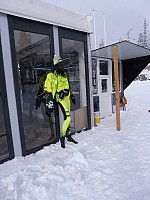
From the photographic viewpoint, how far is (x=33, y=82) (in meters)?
3.74

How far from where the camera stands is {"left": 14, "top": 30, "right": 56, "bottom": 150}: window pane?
343 centimetres

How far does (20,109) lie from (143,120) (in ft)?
12.7

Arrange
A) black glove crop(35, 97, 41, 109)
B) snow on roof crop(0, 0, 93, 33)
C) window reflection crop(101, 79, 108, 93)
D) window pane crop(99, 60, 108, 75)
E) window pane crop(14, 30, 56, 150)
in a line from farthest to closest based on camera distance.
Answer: window reflection crop(101, 79, 108, 93)
window pane crop(99, 60, 108, 75)
black glove crop(35, 97, 41, 109)
window pane crop(14, 30, 56, 150)
snow on roof crop(0, 0, 93, 33)

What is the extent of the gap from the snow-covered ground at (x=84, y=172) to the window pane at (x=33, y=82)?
397 millimetres

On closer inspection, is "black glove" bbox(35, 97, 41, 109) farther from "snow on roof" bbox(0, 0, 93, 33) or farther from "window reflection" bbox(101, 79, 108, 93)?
"window reflection" bbox(101, 79, 108, 93)

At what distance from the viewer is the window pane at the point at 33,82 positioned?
343 centimetres

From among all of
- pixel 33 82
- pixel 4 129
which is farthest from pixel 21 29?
pixel 4 129

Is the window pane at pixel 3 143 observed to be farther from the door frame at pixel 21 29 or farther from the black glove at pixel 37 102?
the black glove at pixel 37 102

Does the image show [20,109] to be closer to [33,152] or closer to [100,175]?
[33,152]

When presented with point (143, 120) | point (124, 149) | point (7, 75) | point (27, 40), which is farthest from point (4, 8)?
point (143, 120)

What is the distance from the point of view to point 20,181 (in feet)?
7.92

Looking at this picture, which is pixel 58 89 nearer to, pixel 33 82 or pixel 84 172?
pixel 33 82

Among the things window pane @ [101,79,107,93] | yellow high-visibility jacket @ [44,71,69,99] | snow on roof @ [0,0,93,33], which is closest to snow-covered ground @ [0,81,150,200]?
yellow high-visibility jacket @ [44,71,69,99]

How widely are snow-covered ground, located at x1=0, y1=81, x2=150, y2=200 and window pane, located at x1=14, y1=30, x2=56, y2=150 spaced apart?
1.30ft
